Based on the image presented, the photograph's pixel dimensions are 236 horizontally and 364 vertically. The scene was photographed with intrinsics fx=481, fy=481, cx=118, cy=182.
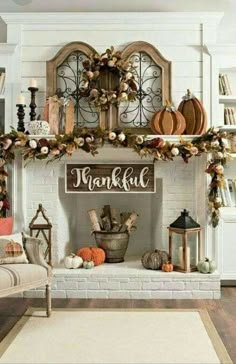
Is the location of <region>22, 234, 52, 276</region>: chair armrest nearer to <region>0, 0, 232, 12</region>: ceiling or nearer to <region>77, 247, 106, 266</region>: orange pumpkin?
<region>77, 247, 106, 266</region>: orange pumpkin

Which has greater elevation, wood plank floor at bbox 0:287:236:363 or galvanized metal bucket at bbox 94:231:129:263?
galvanized metal bucket at bbox 94:231:129:263

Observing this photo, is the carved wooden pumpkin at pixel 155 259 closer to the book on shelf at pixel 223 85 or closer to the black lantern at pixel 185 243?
the black lantern at pixel 185 243

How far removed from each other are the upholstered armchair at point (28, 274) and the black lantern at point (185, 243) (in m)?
1.38

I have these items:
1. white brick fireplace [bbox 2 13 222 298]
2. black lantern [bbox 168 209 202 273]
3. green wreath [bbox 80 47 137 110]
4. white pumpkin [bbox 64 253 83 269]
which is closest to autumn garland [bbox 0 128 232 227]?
white brick fireplace [bbox 2 13 222 298]

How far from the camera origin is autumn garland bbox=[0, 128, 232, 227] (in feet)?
14.9

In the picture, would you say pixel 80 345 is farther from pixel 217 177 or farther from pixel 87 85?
pixel 87 85

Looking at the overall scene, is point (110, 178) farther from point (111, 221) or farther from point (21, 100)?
point (21, 100)

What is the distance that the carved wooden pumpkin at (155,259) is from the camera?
469 cm

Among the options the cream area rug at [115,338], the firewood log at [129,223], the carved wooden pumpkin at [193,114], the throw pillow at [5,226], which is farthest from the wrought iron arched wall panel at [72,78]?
the cream area rug at [115,338]

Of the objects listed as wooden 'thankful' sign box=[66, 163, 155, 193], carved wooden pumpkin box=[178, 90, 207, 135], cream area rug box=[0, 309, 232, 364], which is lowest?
cream area rug box=[0, 309, 232, 364]

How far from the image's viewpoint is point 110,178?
15.9ft

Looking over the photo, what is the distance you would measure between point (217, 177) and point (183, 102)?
31.8 inches

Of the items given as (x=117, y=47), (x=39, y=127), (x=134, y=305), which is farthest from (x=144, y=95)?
(x=134, y=305)

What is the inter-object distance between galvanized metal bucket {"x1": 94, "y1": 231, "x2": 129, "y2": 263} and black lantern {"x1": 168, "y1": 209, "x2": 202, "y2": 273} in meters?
0.56
